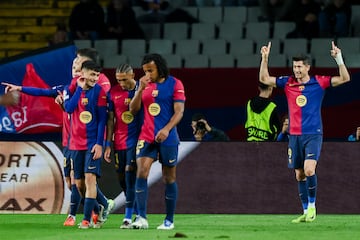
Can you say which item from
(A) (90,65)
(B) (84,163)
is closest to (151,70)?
(A) (90,65)

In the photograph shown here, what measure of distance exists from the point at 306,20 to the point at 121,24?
12.2ft

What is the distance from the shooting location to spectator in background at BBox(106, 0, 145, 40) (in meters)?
24.3

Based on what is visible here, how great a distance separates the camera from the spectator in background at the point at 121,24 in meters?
24.3

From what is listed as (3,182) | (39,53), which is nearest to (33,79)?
(39,53)

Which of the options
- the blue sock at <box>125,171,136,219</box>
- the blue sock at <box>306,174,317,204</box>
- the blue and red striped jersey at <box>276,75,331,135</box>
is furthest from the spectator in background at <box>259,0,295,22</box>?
the blue sock at <box>125,171,136,219</box>

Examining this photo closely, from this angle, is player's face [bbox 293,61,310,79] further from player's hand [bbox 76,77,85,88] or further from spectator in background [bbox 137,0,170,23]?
spectator in background [bbox 137,0,170,23]

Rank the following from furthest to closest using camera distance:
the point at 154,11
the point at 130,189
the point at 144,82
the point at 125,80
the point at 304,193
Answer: the point at 154,11, the point at 304,193, the point at 125,80, the point at 130,189, the point at 144,82

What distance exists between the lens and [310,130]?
15.9m

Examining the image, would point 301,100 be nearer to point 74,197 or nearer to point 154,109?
point 154,109

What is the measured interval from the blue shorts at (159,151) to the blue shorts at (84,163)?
1.65 ft

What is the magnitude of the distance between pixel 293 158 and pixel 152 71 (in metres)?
2.83

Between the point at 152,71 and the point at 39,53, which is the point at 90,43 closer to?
the point at 39,53

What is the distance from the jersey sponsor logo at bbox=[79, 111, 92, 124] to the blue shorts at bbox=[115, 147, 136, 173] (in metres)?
0.79

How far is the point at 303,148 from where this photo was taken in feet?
52.5
